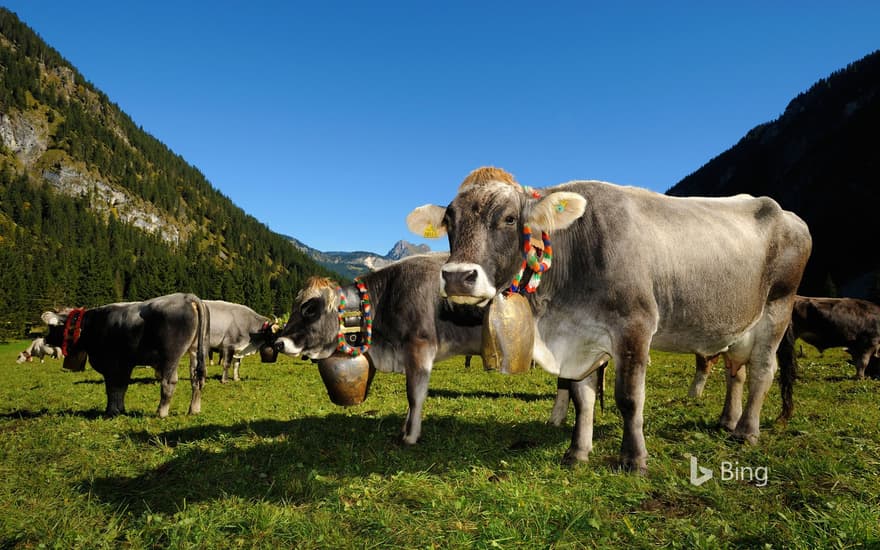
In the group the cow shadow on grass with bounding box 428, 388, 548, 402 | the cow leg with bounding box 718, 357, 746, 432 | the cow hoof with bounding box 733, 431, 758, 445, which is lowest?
the cow shadow on grass with bounding box 428, 388, 548, 402

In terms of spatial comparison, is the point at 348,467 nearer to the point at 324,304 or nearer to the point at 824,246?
the point at 324,304

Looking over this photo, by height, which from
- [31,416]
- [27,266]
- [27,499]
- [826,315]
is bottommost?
[31,416]

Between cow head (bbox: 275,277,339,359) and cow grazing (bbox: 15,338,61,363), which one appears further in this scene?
cow grazing (bbox: 15,338,61,363)

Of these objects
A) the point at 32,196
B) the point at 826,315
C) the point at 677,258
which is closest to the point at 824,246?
the point at 826,315

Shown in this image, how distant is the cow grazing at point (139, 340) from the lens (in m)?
11.1

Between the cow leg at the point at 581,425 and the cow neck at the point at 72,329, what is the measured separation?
39.6 feet

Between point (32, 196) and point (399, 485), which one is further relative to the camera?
point (32, 196)

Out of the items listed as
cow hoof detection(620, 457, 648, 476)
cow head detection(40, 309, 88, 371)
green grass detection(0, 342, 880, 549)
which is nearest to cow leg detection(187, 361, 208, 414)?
green grass detection(0, 342, 880, 549)

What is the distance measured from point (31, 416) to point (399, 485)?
38.6ft

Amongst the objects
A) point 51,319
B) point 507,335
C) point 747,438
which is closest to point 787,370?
point 747,438

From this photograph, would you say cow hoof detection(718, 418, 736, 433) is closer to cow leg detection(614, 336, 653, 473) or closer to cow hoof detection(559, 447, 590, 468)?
cow hoof detection(559, 447, 590, 468)

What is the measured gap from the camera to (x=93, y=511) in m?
5.00

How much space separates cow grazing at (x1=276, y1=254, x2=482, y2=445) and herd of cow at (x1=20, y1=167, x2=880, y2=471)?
2 centimetres

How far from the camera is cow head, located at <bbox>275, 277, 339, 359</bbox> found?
769 cm
